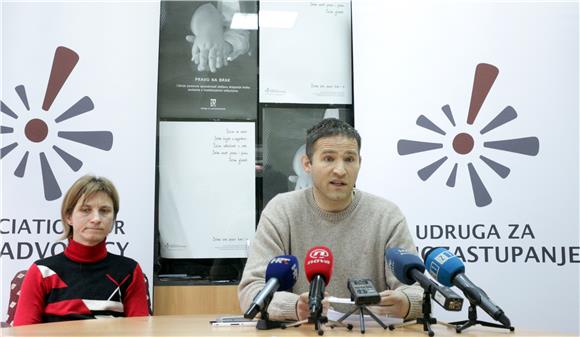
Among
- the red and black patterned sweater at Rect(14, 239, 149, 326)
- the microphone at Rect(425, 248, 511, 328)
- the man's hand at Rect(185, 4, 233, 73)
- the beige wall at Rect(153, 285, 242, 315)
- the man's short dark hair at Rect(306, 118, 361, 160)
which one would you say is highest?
the man's hand at Rect(185, 4, 233, 73)

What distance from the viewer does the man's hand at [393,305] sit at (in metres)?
1.66

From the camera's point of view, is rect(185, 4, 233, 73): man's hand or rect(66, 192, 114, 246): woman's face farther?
rect(185, 4, 233, 73): man's hand

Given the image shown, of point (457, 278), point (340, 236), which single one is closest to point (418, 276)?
point (457, 278)

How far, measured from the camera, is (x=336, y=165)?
2162mm

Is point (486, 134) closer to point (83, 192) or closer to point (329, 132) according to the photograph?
point (329, 132)

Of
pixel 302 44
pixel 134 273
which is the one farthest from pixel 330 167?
pixel 302 44

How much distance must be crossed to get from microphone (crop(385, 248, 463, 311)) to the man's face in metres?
0.45

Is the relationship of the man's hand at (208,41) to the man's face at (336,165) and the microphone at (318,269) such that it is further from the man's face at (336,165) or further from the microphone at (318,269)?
the microphone at (318,269)

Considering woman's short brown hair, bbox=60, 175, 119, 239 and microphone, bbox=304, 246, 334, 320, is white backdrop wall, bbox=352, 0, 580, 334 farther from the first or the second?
microphone, bbox=304, 246, 334, 320

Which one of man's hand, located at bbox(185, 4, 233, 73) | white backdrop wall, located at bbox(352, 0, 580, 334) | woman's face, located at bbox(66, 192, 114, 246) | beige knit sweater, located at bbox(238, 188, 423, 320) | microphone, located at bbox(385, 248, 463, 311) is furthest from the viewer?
man's hand, located at bbox(185, 4, 233, 73)

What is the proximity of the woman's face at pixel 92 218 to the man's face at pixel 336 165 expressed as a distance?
0.94 m

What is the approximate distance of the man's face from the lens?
2172 mm

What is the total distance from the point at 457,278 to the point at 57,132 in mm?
2275

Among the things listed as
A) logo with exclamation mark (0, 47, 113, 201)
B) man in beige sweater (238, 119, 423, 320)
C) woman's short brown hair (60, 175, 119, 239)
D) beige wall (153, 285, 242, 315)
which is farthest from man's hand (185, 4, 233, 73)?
beige wall (153, 285, 242, 315)
